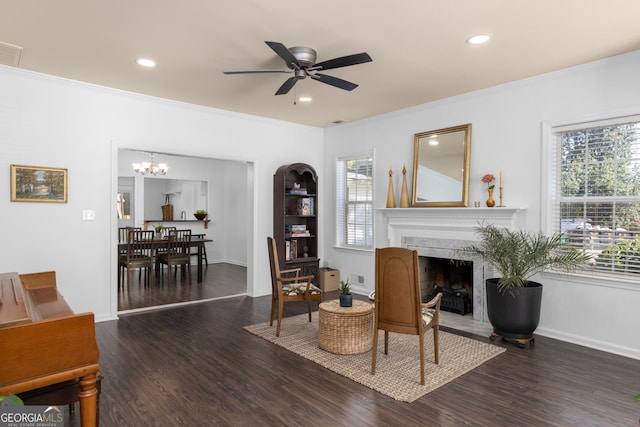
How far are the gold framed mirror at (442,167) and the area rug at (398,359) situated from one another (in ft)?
5.48

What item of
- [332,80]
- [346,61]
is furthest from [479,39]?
[332,80]

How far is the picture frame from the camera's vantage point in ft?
13.0

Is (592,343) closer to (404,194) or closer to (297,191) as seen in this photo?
(404,194)

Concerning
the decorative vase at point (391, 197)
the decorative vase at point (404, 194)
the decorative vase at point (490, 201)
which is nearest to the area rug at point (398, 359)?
the decorative vase at point (490, 201)

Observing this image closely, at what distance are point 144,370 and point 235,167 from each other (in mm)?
6811

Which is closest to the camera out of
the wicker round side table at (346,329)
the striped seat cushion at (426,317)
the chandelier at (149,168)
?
the striped seat cushion at (426,317)

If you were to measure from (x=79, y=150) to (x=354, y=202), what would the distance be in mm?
3744

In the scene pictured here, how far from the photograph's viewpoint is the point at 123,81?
4254mm

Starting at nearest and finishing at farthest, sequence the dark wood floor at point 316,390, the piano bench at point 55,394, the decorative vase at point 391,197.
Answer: the piano bench at point 55,394, the dark wood floor at point 316,390, the decorative vase at point 391,197

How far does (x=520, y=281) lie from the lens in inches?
146

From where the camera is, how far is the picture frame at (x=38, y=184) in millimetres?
3955

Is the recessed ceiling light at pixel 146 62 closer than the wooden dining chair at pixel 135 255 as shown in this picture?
Yes

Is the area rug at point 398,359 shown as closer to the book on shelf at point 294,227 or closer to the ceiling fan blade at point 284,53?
the book on shelf at point 294,227

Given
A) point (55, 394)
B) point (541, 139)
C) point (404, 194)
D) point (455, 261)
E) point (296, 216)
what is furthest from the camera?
point (296, 216)
